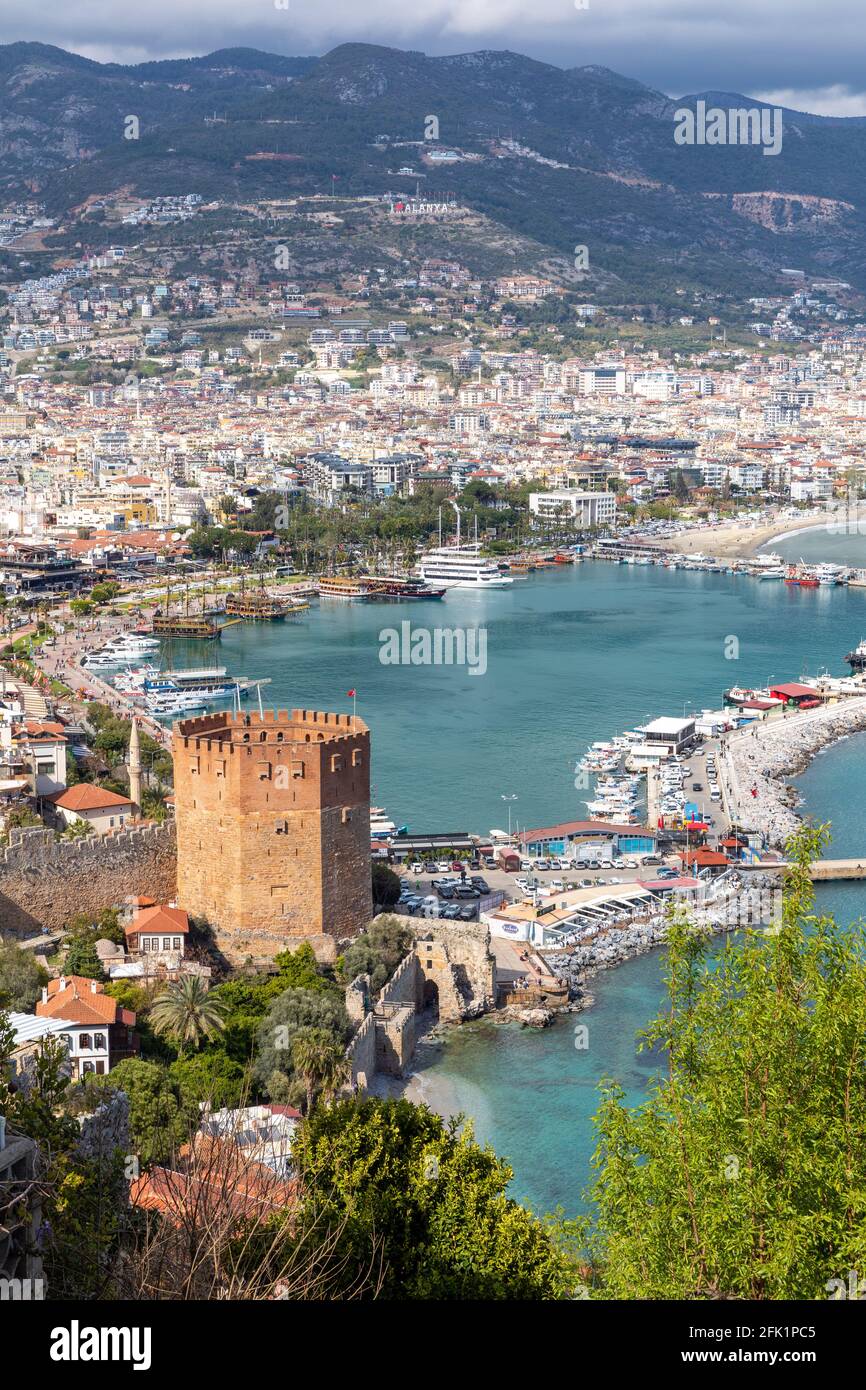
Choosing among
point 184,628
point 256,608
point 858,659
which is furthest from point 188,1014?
point 256,608

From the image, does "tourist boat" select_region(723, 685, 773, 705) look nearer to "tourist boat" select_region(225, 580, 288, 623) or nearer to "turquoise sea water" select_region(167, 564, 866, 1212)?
"turquoise sea water" select_region(167, 564, 866, 1212)

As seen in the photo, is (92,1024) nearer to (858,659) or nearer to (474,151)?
(858,659)

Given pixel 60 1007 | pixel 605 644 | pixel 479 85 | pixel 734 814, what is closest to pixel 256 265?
pixel 479 85

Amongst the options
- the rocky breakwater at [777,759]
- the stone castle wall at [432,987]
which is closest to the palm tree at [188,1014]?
the stone castle wall at [432,987]

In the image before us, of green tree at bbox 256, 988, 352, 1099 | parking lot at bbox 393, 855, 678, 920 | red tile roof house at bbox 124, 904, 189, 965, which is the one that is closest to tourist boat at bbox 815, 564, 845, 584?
parking lot at bbox 393, 855, 678, 920

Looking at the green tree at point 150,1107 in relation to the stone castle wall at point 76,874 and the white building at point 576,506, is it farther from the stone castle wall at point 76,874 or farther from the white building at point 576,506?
the white building at point 576,506
